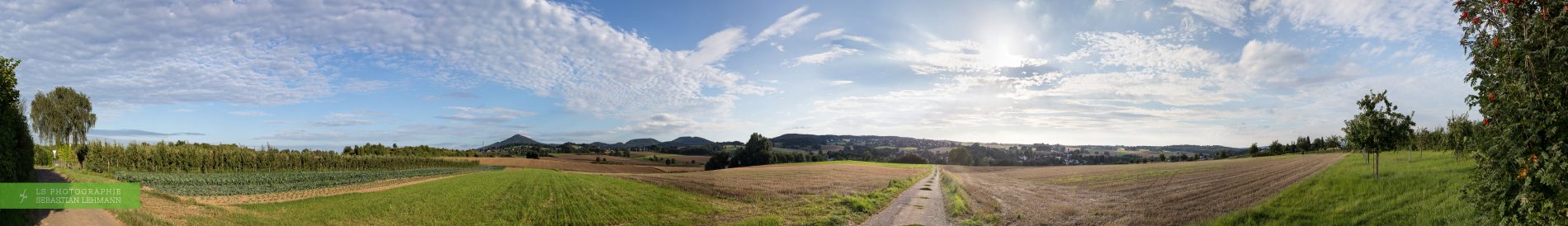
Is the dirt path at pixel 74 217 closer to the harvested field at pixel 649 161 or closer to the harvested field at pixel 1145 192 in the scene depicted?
the harvested field at pixel 1145 192

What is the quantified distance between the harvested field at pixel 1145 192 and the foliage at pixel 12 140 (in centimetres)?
2930

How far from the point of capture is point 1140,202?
63.7ft

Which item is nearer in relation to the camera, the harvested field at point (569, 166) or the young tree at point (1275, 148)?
the young tree at point (1275, 148)

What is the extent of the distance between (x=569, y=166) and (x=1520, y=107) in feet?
274

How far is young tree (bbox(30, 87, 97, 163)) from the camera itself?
64750mm

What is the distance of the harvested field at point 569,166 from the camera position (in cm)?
7459

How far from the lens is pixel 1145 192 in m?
21.8

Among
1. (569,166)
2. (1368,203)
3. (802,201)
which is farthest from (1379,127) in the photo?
(569,166)

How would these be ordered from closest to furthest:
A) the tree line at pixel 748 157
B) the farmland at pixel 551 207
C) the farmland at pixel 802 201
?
the farmland at pixel 802 201
the farmland at pixel 551 207
the tree line at pixel 748 157

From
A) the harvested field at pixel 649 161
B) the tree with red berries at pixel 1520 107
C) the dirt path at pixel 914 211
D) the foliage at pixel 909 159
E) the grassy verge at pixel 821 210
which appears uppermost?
the tree with red berries at pixel 1520 107

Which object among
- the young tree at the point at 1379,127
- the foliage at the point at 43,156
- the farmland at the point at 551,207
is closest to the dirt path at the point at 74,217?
the farmland at the point at 551,207

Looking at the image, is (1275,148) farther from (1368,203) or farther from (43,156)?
(43,156)

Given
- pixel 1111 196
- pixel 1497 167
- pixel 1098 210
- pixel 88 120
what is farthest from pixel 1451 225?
pixel 88 120

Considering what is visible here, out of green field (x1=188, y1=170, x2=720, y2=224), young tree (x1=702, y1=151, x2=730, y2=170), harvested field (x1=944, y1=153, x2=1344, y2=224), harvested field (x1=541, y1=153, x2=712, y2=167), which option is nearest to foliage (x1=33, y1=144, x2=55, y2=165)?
harvested field (x1=541, y1=153, x2=712, y2=167)
